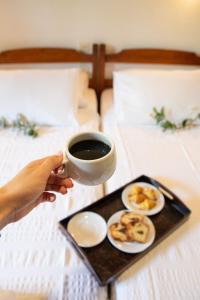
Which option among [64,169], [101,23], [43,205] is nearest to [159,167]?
[43,205]

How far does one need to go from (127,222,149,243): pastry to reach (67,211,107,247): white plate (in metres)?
0.10

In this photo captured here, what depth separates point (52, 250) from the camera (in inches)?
37.7

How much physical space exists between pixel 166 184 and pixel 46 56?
128 centimetres

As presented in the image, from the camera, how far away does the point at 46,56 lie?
6.01ft

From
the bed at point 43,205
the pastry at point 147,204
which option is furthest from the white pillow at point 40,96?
the pastry at point 147,204

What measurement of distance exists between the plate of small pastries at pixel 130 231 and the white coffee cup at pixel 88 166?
36 centimetres

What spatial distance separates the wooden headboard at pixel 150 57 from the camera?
6.07ft

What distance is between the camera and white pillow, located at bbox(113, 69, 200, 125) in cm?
166

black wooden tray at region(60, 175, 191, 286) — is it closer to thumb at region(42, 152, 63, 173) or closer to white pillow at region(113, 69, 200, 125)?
thumb at region(42, 152, 63, 173)

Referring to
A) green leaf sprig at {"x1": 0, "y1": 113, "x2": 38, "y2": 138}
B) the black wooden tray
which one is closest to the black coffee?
the black wooden tray

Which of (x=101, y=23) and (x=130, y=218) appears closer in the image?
(x=130, y=218)

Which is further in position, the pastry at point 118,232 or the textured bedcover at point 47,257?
the pastry at point 118,232

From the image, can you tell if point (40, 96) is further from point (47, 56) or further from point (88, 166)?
point (88, 166)

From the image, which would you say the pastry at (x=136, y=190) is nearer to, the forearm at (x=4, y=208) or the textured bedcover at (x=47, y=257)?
the textured bedcover at (x=47, y=257)
